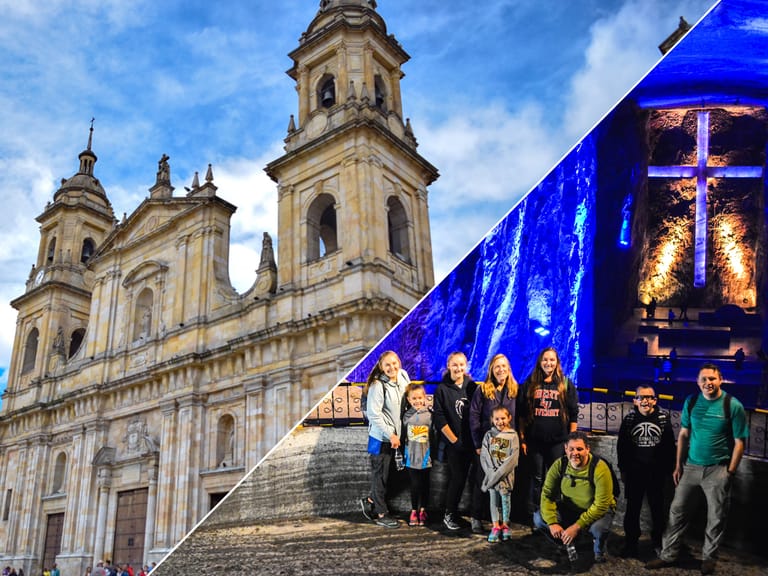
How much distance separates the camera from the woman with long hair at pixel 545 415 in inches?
139

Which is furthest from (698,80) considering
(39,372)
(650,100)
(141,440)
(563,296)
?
(39,372)

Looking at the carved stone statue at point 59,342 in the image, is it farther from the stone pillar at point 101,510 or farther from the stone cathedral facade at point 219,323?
the stone pillar at point 101,510

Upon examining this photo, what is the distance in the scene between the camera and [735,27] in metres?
4.29

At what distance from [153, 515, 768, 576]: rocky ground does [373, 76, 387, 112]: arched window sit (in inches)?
735

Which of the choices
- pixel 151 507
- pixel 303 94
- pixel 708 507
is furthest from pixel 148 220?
pixel 708 507

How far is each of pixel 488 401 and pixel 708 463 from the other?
104 cm

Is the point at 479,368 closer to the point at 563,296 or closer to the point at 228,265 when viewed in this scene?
the point at 563,296

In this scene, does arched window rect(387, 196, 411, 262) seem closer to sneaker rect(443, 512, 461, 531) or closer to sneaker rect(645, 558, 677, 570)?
sneaker rect(443, 512, 461, 531)

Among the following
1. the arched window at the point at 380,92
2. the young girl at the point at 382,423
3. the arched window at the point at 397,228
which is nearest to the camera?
the young girl at the point at 382,423

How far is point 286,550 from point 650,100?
3089 millimetres

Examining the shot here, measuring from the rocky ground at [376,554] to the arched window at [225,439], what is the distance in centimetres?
1664

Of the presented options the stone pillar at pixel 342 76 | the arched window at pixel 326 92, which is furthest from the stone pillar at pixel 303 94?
the stone pillar at pixel 342 76

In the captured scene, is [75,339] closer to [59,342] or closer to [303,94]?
[59,342]

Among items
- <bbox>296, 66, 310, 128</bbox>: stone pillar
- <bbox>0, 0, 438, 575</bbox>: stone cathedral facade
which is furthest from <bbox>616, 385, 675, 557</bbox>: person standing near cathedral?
<bbox>296, 66, 310, 128</bbox>: stone pillar
